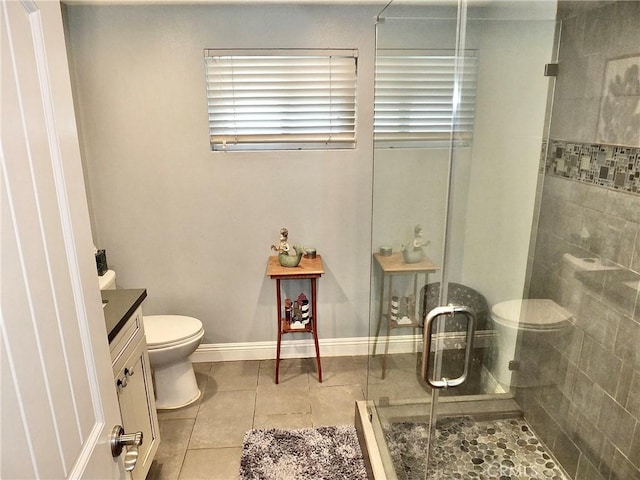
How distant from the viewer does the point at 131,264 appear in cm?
292

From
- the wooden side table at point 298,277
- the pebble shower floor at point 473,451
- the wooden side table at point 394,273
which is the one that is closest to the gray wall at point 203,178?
the wooden side table at point 298,277

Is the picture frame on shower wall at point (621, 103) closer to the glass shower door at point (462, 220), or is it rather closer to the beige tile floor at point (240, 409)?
the glass shower door at point (462, 220)

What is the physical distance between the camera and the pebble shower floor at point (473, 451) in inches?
77.7

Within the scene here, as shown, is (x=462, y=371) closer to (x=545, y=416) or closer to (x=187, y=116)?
(x=545, y=416)

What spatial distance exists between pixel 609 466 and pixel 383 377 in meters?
1.02

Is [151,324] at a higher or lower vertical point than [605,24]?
lower

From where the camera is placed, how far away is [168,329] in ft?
8.39

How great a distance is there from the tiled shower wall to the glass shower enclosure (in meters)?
0.09

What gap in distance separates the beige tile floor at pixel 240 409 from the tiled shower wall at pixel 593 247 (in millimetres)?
1137

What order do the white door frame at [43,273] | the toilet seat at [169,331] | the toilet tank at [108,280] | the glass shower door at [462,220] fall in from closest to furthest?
the white door frame at [43,273] → the glass shower door at [462,220] → the toilet seat at [169,331] → the toilet tank at [108,280]

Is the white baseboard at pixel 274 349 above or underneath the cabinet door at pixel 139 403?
underneath

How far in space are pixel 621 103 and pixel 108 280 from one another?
2678 mm

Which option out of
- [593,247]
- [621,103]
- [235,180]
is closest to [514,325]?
[593,247]

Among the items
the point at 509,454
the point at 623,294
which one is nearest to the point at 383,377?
the point at 509,454
